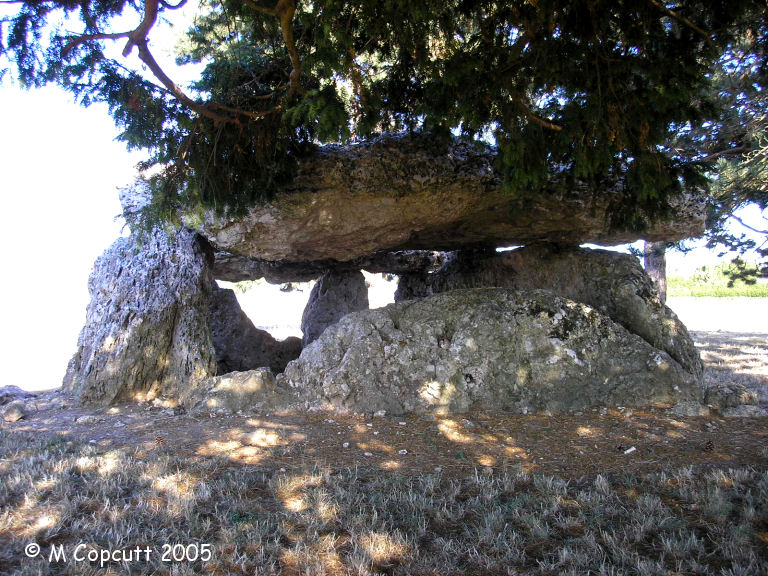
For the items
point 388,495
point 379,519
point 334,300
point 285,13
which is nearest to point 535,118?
point 285,13

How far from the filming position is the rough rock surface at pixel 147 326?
605 centimetres

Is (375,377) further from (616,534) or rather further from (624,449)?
(616,534)

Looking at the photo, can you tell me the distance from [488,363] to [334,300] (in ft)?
14.4

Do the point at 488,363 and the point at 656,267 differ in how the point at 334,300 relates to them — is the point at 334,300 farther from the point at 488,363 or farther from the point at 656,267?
the point at 656,267

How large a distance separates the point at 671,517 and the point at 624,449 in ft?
4.37

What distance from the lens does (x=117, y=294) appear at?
6539 millimetres

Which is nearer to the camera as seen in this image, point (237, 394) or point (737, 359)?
point (237, 394)

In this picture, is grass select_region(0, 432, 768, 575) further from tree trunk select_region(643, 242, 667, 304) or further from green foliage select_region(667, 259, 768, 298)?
green foliage select_region(667, 259, 768, 298)

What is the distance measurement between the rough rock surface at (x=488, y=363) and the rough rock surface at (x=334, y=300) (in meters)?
3.05

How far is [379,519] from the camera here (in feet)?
9.90

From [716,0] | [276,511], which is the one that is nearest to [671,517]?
[276,511]

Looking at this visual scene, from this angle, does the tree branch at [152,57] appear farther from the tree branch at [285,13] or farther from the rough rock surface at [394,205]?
the rough rock surface at [394,205]

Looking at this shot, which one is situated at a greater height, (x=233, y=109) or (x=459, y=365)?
(x=233, y=109)

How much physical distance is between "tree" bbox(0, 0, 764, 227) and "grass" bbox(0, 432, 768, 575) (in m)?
2.66
